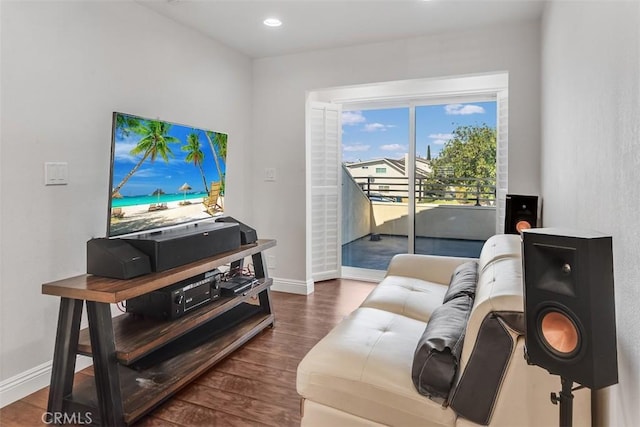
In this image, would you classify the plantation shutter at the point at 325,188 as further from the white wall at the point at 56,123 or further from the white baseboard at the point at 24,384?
the white baseboard at the point at 24,384

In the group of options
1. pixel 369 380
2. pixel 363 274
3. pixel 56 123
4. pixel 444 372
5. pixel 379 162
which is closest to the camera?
pixel 444 372

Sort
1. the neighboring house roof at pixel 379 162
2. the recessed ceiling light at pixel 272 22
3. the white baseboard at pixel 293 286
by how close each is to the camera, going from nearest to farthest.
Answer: the recessed ceiling light at pixel 272 22
the white baseboard at pixel 293 286
the neighboring house roof at pixel 379 162

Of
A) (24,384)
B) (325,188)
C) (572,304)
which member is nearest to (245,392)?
(24,384)

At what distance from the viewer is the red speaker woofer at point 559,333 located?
86 cm

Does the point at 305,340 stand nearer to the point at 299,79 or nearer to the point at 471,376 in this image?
the point at 471,376

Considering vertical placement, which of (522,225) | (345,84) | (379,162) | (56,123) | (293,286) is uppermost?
(345,84)

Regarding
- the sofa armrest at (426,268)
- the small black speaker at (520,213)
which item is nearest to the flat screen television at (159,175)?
the sofa armrest at (426,268)

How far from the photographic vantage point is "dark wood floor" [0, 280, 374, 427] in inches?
78.7

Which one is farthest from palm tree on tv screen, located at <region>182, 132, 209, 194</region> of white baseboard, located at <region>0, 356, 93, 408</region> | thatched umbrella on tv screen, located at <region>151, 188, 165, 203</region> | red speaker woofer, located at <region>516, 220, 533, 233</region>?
red speaker woofer, located at <region>516, 220, 533, 233</region>

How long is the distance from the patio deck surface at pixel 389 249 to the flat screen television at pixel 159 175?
7.29 ft

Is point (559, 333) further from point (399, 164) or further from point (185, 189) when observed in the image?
point (399, 164)

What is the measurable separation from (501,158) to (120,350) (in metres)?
3.47

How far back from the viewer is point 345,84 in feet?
12.7

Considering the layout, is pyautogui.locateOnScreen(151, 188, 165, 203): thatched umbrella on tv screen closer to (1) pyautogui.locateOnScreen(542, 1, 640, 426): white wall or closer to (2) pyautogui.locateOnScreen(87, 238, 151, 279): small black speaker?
(2) pyautogui.locateOnScreen(87, 238, 151, 279): small black speaker
